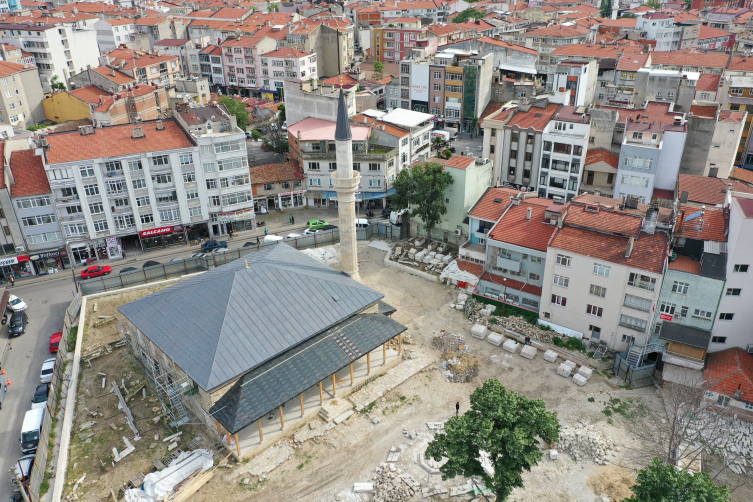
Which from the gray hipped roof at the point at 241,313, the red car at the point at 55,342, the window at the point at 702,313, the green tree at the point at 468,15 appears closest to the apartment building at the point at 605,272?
the window at the point at 702,313

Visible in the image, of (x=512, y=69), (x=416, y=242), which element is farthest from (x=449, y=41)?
(x=416, y=242)

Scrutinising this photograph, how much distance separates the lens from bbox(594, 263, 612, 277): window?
44469 millimetres

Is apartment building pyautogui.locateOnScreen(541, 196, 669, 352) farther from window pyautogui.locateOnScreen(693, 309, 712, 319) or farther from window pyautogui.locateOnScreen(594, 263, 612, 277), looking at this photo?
window pyautogui.locateOnScreen(693, 309, 712, 319)

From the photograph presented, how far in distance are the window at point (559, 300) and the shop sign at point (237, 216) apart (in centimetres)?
3810

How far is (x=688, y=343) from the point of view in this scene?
42.6 meters

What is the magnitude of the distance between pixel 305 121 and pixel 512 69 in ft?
152

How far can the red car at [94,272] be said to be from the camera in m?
Result: 59.4

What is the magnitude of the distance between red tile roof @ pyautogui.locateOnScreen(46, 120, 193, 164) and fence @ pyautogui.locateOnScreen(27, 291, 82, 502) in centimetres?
1510

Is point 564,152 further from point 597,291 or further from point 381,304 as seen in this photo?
point 381,304

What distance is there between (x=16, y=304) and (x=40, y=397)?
15464 millimetres

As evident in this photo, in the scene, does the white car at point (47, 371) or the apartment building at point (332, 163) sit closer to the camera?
the white car at point (47, 371)

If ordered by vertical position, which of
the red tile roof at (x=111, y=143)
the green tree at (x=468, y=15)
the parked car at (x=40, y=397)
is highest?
the green tree at (x=468, y=15)

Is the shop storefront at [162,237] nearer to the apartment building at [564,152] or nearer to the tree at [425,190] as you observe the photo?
the tree at [425,190]

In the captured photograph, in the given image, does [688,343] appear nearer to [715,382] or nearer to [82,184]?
[715,382]
